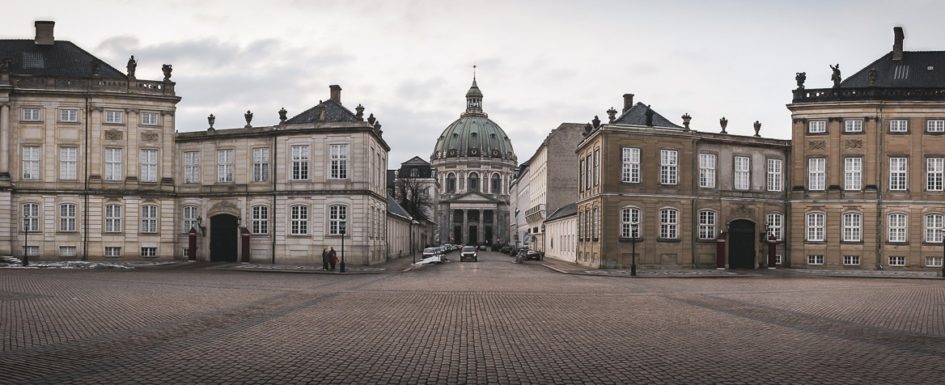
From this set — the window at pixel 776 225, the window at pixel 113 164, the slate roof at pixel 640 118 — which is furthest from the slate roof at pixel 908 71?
the window at pixel 113 164

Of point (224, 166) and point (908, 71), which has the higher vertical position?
point (908, 71)

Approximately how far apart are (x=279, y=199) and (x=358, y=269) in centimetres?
828

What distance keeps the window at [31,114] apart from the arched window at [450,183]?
135 metres

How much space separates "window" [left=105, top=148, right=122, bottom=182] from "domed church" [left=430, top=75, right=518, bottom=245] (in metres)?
120

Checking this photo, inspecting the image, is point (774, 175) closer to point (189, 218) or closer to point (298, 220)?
point (298, 220)

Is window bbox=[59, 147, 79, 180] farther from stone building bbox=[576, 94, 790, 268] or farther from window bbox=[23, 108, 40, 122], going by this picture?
stone building bbox=[576, 94, 790, 268]

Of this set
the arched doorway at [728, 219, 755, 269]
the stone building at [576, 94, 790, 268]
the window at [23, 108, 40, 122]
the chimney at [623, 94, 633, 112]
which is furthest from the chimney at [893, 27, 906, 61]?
the window at [23, 108, 40, 122]

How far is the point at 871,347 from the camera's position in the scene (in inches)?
628

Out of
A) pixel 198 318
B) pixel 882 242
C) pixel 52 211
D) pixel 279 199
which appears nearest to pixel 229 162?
pixel 279 199

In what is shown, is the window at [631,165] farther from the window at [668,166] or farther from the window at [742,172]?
the window at [742,172]

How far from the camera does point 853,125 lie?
167 feet

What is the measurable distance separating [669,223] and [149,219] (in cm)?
3310

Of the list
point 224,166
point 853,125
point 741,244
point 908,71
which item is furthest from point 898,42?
point 224,166

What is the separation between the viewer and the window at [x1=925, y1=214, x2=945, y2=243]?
165 ft
